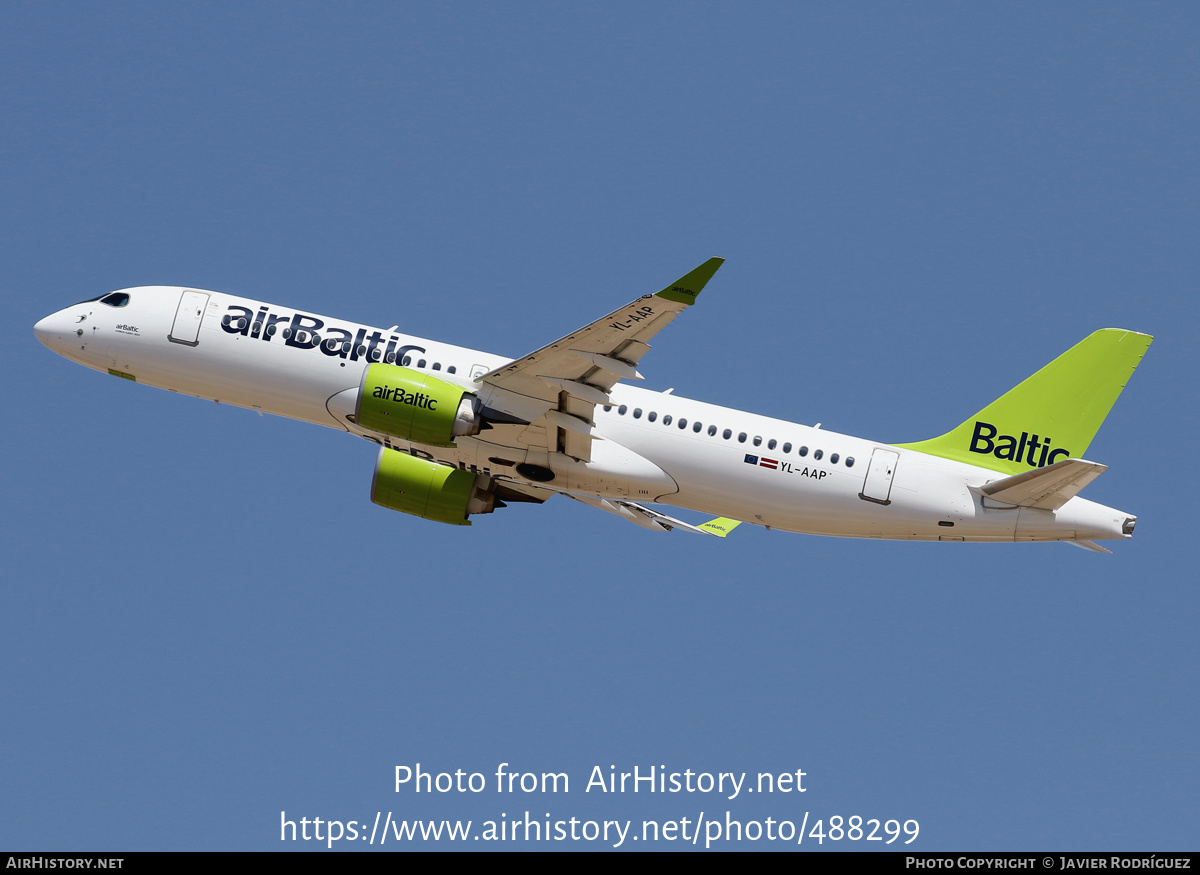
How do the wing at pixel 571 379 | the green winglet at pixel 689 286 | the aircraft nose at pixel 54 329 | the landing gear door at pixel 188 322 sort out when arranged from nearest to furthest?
the green winglet at pixel 689 286, the wing at pixel 571 379, the landing gear door at pixel 188 322, the aircraft nose at pixel 54 329

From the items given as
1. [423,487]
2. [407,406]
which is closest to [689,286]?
[407,406]

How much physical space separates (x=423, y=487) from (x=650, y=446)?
23.7 ft

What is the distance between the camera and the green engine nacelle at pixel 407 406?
3369 centimetres

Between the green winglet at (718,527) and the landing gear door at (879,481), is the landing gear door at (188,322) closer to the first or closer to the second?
the green winglet at (718,527)

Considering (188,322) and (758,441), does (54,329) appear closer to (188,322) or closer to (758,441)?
(188,322)

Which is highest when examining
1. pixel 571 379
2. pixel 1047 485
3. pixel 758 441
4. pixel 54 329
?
pixel 54 329

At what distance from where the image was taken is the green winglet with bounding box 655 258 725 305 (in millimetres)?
29359

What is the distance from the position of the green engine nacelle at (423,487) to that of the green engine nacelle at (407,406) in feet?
14.6

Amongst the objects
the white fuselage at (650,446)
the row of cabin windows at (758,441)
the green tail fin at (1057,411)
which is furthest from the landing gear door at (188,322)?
the green tail fin at (1057,411)

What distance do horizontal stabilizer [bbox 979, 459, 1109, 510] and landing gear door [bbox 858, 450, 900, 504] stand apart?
2395 mm

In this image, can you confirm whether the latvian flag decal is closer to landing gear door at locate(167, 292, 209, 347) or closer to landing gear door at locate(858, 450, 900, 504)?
landing gear door at locate(858, 450, 900, 504)

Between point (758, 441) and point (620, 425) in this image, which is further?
point (620, 425)

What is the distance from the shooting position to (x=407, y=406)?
33688 millimetres
